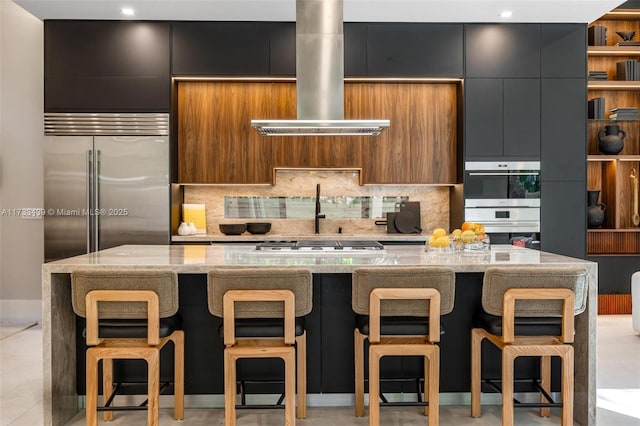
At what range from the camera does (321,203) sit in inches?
213

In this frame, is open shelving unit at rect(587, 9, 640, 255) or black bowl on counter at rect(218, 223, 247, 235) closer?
black bowl on counter at rect(218, 223, 247, 235)

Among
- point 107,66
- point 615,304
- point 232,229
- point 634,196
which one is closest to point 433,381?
point 232,229

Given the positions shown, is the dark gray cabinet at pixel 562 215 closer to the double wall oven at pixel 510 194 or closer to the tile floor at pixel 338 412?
the double wall oven at pixel 510 194

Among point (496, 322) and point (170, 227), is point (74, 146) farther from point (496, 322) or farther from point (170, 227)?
point (496, 322)

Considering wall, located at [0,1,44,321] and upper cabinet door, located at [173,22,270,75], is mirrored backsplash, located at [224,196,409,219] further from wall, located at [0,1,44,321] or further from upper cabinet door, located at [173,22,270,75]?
wall, located at [0,1,44,321]

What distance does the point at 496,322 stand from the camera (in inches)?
103

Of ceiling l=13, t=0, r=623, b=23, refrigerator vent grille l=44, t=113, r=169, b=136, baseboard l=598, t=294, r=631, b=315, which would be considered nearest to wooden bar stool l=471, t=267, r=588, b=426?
ceiling l=13, t=0, r=623, b=23

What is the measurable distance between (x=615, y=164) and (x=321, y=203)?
3.39 m

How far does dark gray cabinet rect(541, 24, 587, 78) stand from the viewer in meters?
4.84

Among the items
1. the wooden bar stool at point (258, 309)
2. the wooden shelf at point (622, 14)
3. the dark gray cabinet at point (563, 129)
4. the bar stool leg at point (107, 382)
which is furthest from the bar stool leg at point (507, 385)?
the wooden shelf at point (622, 14)

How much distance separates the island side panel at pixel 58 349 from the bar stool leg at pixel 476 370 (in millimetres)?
2286

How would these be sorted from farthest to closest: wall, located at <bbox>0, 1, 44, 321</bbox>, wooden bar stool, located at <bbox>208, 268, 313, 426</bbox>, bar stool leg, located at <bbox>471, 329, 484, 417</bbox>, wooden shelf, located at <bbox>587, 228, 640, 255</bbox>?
wooden shelf, located at <bbox>587, 228, 640, 255</bbox> < wall, located at <bbox>0, 1, 44, 321</bbox> < bar stool leg, located at <bbox>471, 329, 484, 417</bbox> < wooden bar stool, located at <bbox>208, 268, 313, 426</bbox>

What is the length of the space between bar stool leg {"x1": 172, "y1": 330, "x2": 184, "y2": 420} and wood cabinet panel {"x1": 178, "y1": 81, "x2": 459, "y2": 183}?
2476 mm

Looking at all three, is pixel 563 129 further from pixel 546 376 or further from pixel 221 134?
pixel 221 134
